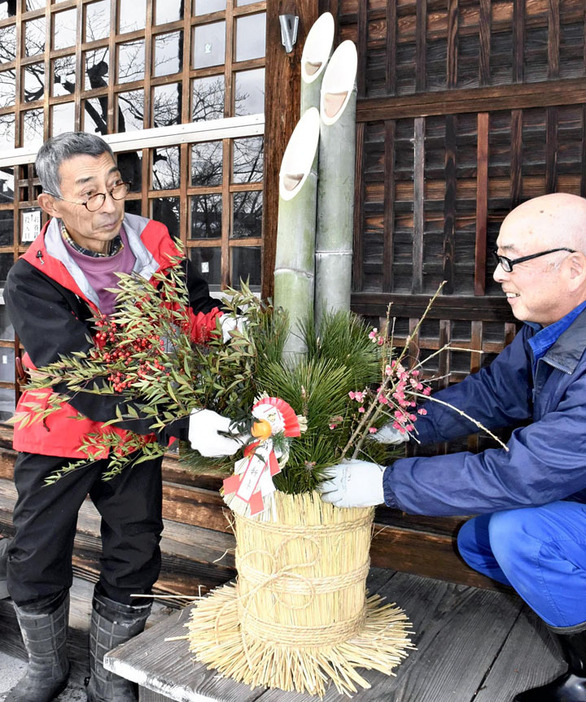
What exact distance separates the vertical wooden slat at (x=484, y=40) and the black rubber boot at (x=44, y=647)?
2302 millimetres

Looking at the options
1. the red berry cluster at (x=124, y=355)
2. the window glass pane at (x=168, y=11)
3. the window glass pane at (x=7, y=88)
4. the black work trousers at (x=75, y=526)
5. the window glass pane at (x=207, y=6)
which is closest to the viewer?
the red berry cluster at (x=124, y=355)

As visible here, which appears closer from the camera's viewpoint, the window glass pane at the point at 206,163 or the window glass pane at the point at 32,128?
the window glass pane at the point at 206,163

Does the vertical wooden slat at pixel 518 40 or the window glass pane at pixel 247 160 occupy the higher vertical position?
the vertical wooden slat at pixel 518 40

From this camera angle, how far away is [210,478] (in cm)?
300

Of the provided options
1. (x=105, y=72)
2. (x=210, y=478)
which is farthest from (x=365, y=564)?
(x=105, y=72)

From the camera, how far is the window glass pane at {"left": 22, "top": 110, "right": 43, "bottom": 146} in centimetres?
353

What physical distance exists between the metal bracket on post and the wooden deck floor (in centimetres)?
202

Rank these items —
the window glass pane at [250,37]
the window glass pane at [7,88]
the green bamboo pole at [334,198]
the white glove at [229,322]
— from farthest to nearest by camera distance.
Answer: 1. the window glass pane at [7,88]
2. the window glass pane at [250,37]
3. the green bamboo pole at [334,198]
4. the white glove at [229,322]

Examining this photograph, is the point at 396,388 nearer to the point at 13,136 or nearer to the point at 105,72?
the point at 105,72

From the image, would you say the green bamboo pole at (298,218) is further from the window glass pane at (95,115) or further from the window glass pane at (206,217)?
the window glass pane at (95,115)

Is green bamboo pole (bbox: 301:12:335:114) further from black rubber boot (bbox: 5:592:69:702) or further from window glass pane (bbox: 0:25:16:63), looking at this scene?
window glass pane (bbox: 0:25:16:63)

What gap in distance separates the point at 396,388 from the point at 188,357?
0.55m

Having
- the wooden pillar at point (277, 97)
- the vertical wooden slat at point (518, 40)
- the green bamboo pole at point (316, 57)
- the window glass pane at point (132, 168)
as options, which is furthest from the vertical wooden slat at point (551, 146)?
the window glass pane at point (132, 168)

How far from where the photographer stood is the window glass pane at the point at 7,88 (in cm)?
362
